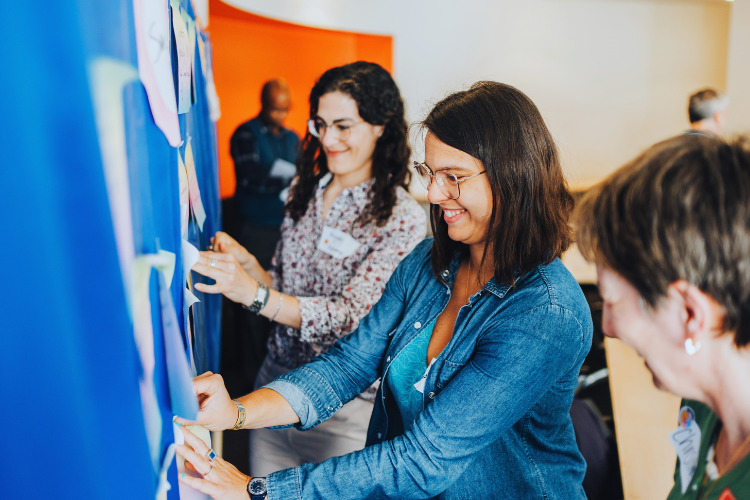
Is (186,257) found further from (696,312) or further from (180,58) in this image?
(696,312)

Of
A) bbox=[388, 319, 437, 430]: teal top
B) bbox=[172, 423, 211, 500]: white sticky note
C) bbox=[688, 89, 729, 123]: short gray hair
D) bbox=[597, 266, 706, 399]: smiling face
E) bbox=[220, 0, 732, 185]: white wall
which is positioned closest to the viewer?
bbox=[597, 266, 706, 399]: smiling face

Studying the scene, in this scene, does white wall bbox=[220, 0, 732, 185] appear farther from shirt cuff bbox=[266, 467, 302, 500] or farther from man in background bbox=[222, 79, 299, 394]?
shirt cuff bbox=[266, 467, 302, 500]

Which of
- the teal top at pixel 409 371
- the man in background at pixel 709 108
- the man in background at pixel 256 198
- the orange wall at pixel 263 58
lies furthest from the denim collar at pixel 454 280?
the orange wall at pixel 263 58

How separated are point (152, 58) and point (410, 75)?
5289 millimetres

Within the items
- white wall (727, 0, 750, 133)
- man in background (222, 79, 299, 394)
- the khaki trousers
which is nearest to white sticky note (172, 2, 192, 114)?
the khaki trousers

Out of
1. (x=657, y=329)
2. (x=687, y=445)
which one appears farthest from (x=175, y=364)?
(x=687, y=445)

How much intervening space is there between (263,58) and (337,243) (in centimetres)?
402

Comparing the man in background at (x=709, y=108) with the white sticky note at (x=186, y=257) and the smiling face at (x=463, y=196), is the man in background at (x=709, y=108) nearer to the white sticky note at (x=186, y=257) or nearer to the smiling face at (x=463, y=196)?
the smiling face at (x=463, y=196)

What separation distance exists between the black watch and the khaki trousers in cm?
64

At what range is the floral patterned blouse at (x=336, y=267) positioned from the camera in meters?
1.56

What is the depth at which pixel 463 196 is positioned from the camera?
1.10m

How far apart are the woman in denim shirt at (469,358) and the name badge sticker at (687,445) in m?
0.22

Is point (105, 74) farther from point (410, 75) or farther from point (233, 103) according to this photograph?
point (410, 75)

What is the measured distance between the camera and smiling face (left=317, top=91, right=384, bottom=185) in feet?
5.41
